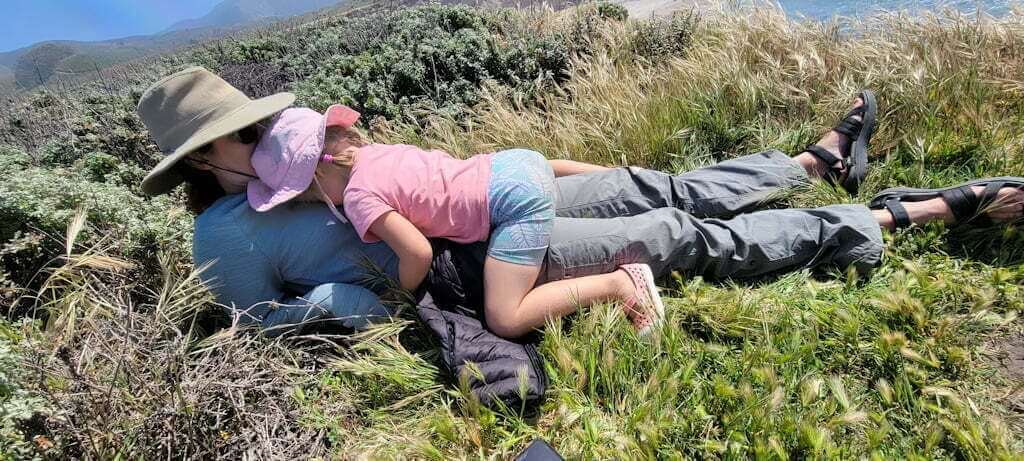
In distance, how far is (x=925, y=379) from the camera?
1790 millimetres

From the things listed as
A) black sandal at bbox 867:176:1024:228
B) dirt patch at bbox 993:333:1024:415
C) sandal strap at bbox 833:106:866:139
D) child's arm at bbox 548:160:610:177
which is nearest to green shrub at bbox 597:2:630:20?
sandal strap at bbox 833:106:866:139

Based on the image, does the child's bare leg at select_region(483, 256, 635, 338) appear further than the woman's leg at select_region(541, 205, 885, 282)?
No

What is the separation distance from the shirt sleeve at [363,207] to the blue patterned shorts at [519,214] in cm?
47

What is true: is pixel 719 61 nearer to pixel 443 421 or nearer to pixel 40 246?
pixel 443 421

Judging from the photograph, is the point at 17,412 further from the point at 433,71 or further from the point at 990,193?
the point at 433,71

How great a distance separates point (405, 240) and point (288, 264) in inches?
25.7

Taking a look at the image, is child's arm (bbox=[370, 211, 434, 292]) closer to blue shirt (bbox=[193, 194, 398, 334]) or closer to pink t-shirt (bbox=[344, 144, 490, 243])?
pink t-shirt (bbox=[344, 144, 490, 243])

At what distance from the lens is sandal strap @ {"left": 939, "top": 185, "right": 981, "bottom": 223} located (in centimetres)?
234

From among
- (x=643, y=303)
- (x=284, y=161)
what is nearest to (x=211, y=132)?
(x=284, y=161)

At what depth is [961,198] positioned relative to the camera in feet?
7.70

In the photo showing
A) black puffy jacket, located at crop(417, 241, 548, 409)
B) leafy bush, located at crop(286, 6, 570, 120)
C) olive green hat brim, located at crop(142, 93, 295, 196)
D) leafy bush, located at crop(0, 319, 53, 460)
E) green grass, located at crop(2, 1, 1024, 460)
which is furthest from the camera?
leafy bush, located at crop(286, 6, 570, 120)

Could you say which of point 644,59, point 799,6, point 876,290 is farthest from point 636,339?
point 799,6

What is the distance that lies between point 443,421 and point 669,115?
2.77 meters

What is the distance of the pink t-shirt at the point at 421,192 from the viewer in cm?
212
